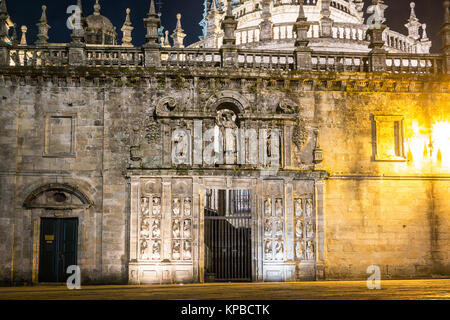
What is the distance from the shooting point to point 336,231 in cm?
1873

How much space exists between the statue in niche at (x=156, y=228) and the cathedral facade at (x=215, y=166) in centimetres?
4

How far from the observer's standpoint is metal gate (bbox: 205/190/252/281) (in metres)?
Result: 18.5

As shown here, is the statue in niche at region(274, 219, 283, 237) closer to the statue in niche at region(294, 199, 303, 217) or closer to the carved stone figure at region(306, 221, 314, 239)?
the statue in niche at region(294, 199, 303, 217)

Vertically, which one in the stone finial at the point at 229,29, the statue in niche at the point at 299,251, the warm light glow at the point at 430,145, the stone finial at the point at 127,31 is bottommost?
the statue in niche at the point at 299,251

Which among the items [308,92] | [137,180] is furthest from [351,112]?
[137,180]

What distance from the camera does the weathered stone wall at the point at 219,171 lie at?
18.1m

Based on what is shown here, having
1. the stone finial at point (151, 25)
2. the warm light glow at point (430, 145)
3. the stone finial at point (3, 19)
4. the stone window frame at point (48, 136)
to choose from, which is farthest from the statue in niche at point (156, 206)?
the warm light glow at point (430, 145)

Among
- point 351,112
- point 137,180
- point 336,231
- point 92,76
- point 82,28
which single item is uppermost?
point 82,28

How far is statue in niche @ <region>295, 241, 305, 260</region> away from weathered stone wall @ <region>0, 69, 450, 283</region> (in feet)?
2.61

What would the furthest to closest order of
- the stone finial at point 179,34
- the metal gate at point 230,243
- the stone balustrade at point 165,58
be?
1. the stone finial at point 179,34
2. the stone balustrade at point 165,58
3. the metal gate at point 230,243

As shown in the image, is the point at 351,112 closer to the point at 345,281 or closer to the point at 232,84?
the point at 232,84

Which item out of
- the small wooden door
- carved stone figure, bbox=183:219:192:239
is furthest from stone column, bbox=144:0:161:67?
the small wooden door

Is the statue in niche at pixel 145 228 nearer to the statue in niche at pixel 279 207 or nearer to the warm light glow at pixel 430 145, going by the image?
the statue in niche at pixel 279 207
